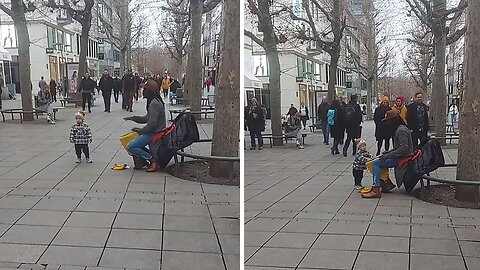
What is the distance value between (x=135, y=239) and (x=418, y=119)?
1.09m

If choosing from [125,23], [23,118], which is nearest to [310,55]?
[125,23]

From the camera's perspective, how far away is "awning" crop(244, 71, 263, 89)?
5.74 ft

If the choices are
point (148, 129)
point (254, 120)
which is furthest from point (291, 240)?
point (148, 129)

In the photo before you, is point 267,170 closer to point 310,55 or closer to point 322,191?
point 322,191

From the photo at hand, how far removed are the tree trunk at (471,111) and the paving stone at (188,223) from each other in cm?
90

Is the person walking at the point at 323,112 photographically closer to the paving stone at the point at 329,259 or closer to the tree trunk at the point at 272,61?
the tree trunk at the point at 272,61

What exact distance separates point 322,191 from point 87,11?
1.07m

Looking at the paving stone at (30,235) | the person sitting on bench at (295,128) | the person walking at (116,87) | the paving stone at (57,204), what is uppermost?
the person walking at (116,87)

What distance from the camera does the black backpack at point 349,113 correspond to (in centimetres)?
173

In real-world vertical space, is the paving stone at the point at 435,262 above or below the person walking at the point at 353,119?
below

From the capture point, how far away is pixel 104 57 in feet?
5.54

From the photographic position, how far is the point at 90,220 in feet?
5.89

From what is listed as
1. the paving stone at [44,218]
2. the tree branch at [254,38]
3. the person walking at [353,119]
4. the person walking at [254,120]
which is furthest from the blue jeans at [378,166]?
the paving stone at [44,218]

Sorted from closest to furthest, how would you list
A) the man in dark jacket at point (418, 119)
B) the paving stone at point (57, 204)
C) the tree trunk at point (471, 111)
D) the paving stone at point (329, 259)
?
the tree trunk at point (471, 111) < the man in dark jacket at point (418, 119) < the paving stone at point (329, 259) < the paving stone at point (57, 204)
